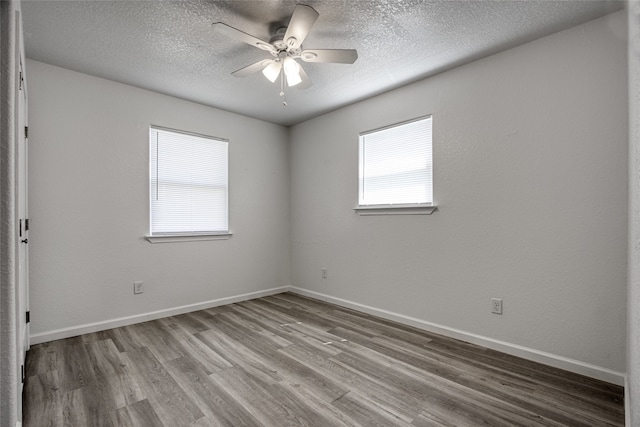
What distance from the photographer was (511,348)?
8.22 ft

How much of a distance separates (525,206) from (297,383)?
2.17 meters

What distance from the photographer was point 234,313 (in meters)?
3.61

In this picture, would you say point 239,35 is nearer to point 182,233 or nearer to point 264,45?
point 264,45

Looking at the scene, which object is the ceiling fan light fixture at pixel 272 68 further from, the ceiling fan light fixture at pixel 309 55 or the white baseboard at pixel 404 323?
the white baseboard at pixel 404 323

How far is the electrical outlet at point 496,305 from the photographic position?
8.46 ft

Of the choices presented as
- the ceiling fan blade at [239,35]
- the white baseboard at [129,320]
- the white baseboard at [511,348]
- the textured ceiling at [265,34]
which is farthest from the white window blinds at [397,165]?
the white baseboard at [129,320]

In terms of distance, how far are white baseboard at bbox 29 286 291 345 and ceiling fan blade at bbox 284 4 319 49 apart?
9.95 ft

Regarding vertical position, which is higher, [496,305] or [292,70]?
[292,70]

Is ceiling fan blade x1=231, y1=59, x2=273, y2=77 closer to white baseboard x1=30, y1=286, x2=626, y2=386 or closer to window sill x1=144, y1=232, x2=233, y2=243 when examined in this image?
window sill x1=144, y1=232, x2=233, y2=243

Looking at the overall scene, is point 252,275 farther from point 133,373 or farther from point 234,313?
point 133,373

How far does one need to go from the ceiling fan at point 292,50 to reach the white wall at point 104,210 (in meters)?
1.56

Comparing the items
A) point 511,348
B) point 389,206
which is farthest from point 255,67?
point 511,348

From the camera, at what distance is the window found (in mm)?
3119

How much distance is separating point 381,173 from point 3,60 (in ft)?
9.94
